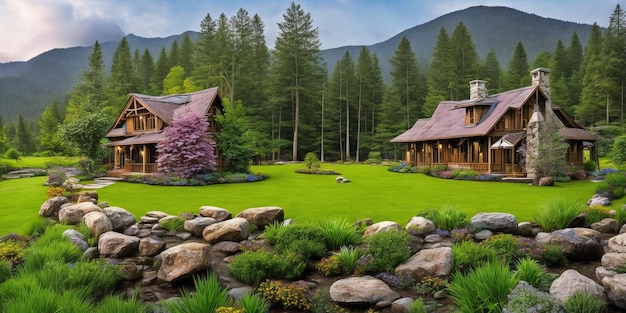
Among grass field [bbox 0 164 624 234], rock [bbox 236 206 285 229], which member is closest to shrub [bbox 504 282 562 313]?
grass field [bbox 0 164 624 234]

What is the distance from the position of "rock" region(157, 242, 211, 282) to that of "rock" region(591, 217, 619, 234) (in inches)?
378

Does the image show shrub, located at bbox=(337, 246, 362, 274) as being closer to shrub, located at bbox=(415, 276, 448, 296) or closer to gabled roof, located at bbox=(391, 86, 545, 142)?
shrub, located at bbox=(415, 276, 448, 296)

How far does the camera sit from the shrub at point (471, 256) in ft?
22.6

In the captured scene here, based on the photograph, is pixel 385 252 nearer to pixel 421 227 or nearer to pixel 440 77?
pixel 421 227

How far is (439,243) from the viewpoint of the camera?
8078 millimetres

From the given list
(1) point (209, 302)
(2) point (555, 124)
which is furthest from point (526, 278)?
(2) point (555, 124)

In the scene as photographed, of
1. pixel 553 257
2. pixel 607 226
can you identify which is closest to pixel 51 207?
pixel 553 257

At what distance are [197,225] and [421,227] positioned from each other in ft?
19.0

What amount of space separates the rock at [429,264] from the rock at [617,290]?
2.34m

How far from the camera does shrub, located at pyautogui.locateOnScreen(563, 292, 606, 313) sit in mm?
4875

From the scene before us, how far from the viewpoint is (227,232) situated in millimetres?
8711

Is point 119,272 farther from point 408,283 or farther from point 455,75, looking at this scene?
point 455,75

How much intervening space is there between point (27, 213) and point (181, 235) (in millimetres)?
6227

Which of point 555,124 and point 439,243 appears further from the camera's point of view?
point 555,124
